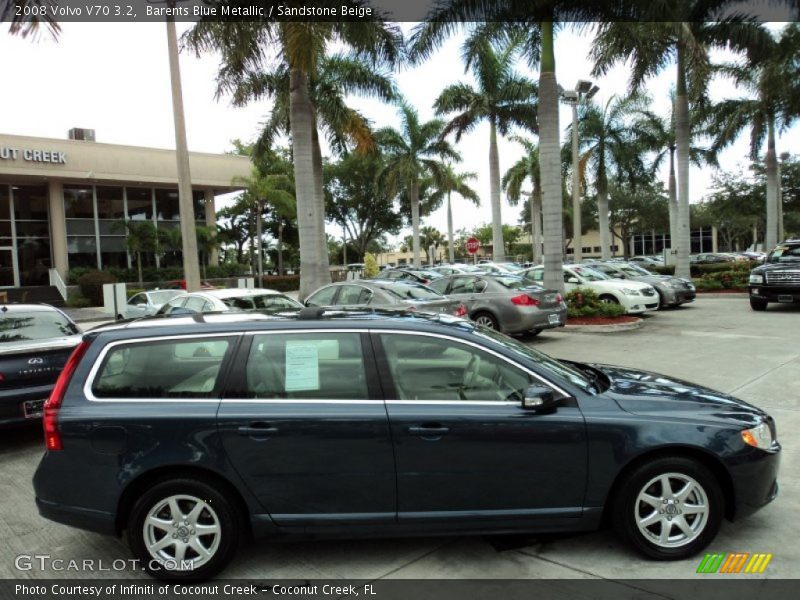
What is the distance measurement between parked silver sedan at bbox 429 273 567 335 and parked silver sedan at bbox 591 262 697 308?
6.80 metres

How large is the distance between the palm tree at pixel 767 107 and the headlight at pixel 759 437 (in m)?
21.4

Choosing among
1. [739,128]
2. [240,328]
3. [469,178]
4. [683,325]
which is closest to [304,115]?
[683,325]

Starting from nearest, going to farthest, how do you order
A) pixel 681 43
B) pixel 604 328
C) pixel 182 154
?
pixel 604 328 → pixel 182 154 → pixel 681 43

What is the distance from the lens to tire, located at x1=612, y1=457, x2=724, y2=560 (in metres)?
3.44

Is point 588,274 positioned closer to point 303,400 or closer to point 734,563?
point 734,563

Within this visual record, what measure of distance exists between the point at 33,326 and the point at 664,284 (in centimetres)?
1650

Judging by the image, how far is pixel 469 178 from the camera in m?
39.7

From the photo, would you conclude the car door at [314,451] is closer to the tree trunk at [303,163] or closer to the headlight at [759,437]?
the headlight at [759,437]

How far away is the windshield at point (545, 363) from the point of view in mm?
3684

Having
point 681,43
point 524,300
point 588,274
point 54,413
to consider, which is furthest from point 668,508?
point 681,43

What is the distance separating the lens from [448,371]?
3.60 metres

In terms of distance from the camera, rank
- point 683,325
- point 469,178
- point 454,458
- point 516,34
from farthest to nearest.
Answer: point 469,178
point 516,34
point 683,325
point 454,458

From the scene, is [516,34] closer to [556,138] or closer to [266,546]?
[556,138]

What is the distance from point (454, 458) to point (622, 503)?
1026mm
